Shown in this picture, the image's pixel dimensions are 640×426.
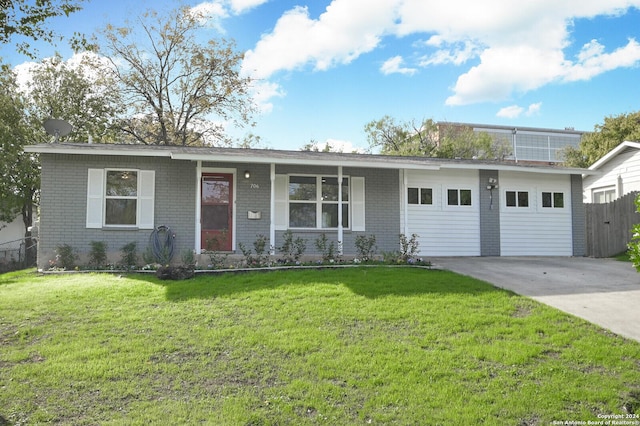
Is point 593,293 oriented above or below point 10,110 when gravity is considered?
below

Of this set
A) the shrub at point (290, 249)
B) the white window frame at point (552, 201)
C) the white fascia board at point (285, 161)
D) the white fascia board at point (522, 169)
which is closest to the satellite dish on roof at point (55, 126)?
the white fascia board at point (285, 161)

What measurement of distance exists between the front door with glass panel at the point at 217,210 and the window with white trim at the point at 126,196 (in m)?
1.27

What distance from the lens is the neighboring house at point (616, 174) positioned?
14664 mm

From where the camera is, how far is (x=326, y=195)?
12055 millimetres

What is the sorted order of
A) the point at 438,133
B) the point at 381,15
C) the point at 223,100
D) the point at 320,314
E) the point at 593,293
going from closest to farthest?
the point at 320,314, the point at 593,293, the point at 381,15, the point at 223,100, the point at 438,133

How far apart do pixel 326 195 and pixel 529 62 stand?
802cm

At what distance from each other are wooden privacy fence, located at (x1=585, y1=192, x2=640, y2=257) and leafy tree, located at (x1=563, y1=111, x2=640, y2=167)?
31.6 ft

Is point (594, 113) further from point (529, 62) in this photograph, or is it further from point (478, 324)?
point (478, 324)

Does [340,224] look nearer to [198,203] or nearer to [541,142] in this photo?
[198,203]

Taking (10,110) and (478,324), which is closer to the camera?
(478,324)

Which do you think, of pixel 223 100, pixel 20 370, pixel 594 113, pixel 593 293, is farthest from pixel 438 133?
pixel 20 370

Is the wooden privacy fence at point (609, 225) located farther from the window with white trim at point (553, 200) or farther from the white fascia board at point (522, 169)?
the white fascia board at point (522, 169)

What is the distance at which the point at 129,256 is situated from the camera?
10.1 m

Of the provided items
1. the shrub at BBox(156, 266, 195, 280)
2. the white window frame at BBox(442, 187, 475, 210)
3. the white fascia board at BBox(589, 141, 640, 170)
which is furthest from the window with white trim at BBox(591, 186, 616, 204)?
the shrub at BBox(156, 266, 195, 280)
